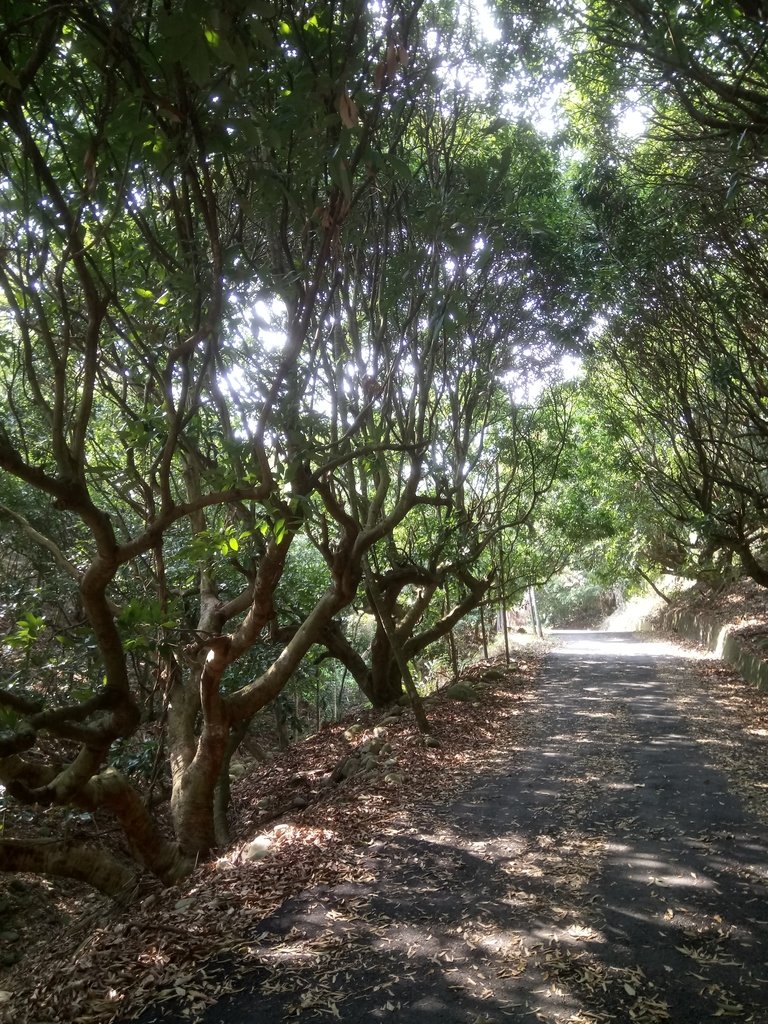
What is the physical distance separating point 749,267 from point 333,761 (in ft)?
28.4

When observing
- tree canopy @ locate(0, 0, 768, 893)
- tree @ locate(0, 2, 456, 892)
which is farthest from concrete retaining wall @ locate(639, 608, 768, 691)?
tree @ locate(0, 2, 456, 892)

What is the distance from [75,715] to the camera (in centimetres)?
500

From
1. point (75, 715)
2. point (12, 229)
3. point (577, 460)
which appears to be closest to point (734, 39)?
point (12, 229)

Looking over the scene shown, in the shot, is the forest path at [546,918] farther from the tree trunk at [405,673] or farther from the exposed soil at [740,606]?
the exposed soil at [740,606]

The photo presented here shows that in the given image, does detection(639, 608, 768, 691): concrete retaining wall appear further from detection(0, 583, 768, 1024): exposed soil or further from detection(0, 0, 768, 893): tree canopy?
detection(0, 583, 768, 1024): exposed soil

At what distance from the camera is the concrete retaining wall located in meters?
11.9

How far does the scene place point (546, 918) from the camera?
166 inches

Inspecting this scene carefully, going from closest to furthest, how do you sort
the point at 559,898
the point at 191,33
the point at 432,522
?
the point at 191,33 < the point at 559,898 < the point at 432,522

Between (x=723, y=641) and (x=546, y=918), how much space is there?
1356cm

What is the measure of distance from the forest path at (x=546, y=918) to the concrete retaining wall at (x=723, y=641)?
525 centimetres

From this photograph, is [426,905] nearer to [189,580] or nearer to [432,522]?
[189,580]

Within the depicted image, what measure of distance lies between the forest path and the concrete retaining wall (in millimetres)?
5254

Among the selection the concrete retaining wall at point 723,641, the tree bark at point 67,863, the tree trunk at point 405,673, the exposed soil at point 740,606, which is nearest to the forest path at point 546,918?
the tree bark at point 67,863

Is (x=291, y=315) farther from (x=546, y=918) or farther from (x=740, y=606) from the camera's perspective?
(x=740, y=606)
